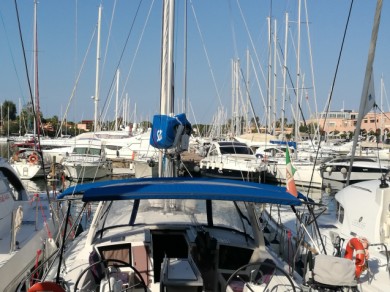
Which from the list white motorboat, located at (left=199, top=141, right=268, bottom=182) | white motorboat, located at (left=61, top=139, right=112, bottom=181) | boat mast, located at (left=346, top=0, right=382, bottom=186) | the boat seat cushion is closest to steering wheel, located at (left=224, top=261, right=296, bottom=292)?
the boat seat cushion

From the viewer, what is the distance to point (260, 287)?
5.30 m

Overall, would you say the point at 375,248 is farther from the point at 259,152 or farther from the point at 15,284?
the point at 259,152

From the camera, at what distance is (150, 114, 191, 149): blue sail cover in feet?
28.8

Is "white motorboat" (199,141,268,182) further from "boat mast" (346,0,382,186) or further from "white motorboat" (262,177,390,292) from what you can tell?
"boat mast" (346,0,382,186)

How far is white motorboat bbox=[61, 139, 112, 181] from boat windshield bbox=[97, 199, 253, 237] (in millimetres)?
18183

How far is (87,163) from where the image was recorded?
27828 millimetres

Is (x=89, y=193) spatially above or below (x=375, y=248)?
above

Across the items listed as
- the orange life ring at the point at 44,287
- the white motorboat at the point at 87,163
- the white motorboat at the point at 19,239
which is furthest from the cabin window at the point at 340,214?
the white motorboat at the point at 87,163

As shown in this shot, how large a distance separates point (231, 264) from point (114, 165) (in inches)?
1096

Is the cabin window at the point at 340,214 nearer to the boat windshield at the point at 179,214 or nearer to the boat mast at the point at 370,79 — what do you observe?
the boat windshield at the point at 179,214

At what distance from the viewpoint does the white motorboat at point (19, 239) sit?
24.0 ft

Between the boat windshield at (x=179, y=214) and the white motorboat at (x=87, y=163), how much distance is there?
1818cm

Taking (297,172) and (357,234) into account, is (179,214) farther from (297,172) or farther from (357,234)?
(297,172)

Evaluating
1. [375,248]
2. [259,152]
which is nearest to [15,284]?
[375,248]
